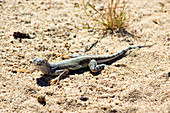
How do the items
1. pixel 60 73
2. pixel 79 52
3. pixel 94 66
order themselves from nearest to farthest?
pixel 60 73 < pixel 94 66 < pixel 79 52

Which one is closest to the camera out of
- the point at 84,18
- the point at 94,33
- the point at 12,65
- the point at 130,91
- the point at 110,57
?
the point at 130,91

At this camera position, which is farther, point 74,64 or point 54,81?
point 74,64

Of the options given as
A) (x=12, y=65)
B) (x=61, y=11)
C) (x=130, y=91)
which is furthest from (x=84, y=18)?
(x=130, y=91)

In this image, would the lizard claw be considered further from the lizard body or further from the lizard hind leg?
the lizard hind leg

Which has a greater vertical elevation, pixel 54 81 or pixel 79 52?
pixel 79 52

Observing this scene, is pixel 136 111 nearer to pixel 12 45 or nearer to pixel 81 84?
pixel 81 84

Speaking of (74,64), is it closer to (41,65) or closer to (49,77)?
(49,77)

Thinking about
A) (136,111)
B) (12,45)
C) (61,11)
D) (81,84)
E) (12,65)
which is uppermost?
(61,11)

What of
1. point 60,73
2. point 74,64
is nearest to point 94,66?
point 74,64

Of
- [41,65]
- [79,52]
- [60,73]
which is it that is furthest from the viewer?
[79,52]
